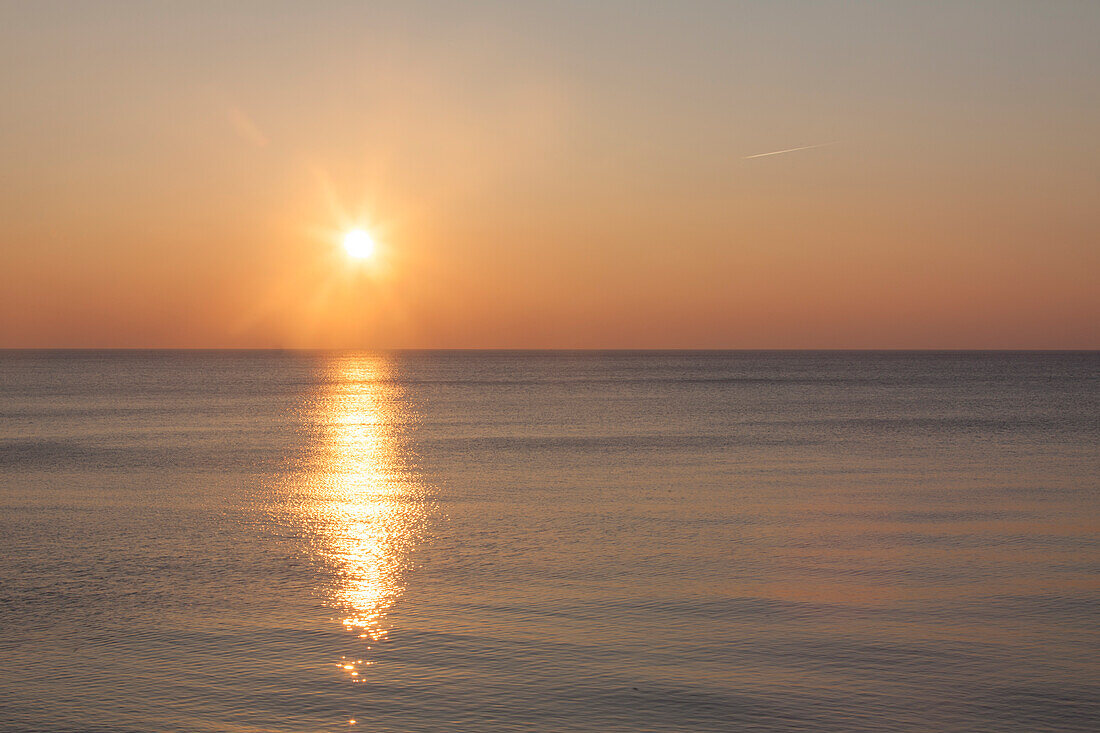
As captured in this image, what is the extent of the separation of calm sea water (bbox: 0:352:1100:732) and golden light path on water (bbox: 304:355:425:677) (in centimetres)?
9

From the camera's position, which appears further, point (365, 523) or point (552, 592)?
point (365, 523)

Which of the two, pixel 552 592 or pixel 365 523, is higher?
pixel 365 523

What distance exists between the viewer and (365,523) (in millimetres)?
21875

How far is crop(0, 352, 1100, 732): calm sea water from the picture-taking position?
410 inches

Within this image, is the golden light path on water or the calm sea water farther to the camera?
the golden light path on water

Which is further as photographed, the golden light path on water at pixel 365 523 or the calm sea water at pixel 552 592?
the golden light path on water at pixel 365 523

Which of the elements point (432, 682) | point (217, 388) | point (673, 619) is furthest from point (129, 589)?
point (217, 388)

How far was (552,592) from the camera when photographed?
15.0 m

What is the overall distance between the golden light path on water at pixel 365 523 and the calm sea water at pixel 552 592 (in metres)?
0.09

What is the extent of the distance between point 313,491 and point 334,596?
Result: 12887 millimetres

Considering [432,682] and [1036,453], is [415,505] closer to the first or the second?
[432,682]

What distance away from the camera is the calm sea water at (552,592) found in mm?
10414

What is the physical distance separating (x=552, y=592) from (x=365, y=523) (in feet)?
26.1

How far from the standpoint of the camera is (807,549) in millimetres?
18516
